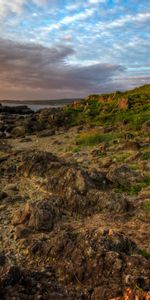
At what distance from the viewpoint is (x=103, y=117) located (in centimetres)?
5325

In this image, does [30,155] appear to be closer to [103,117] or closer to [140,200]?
[140,200]

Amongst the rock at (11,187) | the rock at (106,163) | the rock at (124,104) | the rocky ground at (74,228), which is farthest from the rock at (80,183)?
the rock at (124,104)

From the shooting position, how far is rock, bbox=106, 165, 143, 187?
1880 cm

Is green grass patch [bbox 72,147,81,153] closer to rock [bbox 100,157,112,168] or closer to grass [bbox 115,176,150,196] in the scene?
rock [bbox 100,157,112,168]

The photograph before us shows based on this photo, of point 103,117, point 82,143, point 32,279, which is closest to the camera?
point 32,279

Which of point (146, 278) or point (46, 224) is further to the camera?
point (46, 224)

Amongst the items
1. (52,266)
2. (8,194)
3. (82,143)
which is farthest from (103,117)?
(52,266)

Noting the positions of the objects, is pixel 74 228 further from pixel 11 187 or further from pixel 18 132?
pixel 18 132

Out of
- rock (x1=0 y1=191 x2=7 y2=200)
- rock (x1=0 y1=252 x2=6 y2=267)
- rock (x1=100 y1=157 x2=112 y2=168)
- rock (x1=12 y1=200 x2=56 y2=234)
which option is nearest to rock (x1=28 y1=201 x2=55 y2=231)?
rock (x1=12 y1=200 x2=56 y2=234)

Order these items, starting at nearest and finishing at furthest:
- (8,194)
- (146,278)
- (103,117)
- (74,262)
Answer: (146,278) → (74,262) → (8,194) → (103,117)

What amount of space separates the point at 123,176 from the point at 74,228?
662cm

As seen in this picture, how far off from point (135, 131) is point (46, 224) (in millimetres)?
27383

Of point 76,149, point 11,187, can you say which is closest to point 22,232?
point 11,187

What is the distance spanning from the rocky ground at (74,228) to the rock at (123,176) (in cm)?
5
